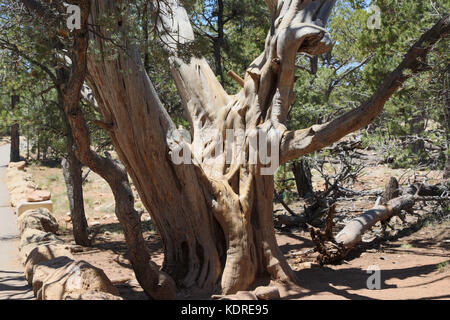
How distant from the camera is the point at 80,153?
491cm

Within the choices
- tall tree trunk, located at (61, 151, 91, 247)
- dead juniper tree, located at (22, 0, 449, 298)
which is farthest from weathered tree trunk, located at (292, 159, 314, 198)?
dead juniper tree, located at (22, 0, 449, 298)

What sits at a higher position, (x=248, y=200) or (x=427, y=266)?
(x=248, y=200)

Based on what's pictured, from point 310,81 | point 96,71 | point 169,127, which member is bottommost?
point 169,127

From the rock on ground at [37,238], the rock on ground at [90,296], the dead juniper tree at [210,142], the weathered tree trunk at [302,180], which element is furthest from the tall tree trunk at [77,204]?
the weathered tree trunk at [302,180]

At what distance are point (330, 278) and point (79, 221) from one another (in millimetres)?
5505

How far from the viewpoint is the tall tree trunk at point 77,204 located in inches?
397

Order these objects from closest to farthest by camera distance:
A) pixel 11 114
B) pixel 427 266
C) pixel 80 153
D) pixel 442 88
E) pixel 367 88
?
pixel 80 153
pixel 427 266
pixel 442 88
pixel 11 114
pixel 367 88

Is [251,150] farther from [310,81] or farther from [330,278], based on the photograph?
[310,81]

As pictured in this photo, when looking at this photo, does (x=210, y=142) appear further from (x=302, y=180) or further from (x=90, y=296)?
(x=302, y=180)

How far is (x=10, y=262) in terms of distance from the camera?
28.4 feet

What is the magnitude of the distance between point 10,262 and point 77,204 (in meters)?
1.91

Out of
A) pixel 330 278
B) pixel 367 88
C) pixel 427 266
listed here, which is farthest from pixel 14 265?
pixel 367 88

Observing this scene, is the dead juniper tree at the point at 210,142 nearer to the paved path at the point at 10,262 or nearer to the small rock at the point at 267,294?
the small rock at the point at 267,294

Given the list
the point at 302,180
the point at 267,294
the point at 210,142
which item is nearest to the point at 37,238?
the point at 210,142
